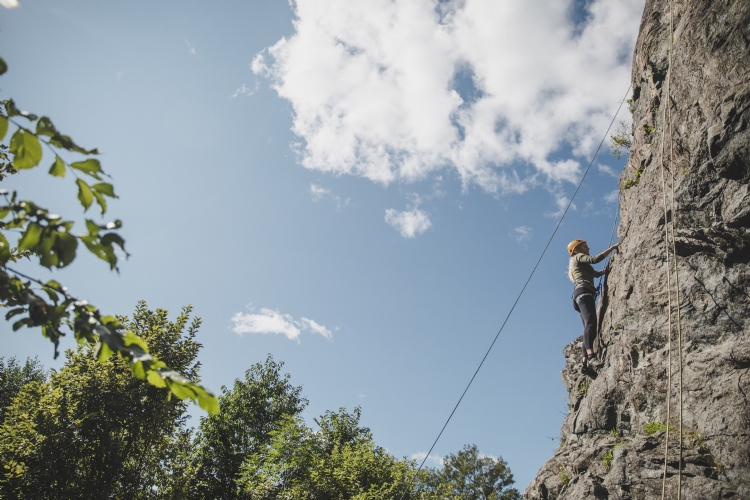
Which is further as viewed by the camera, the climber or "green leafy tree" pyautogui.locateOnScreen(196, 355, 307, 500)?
"green leafy tree" pyautogui.locateOnScreen(196, 355, 307, 500)

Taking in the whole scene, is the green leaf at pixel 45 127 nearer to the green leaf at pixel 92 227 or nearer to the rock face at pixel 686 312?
the green leaf at pixel 92 227

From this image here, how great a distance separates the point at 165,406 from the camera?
11961 mm

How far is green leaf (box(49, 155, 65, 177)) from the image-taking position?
Answer: 1.74m

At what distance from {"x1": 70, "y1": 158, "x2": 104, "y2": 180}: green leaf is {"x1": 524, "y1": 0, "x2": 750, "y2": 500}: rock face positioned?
263 inches

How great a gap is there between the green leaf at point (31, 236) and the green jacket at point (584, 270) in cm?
945

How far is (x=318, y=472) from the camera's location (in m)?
15.4

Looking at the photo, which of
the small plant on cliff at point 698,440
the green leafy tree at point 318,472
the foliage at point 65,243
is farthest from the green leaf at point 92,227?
the green leafy tree at point 318,472

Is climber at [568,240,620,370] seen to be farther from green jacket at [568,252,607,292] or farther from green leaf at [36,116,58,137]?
green leaf at [36,116,58,137]

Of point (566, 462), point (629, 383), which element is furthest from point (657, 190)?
point (566, 462)

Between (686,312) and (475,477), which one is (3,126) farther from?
(475,477)

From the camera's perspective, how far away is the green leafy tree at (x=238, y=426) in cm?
2089

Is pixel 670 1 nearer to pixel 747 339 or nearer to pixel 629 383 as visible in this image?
pixel 747 339

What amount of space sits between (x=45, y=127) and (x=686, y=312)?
8.33 metres

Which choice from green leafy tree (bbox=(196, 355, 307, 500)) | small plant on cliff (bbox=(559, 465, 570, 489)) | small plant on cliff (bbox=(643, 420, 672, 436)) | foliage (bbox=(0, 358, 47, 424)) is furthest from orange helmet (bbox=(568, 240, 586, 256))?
foliage (bbox=(0, 358, 47, 424))
